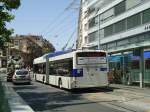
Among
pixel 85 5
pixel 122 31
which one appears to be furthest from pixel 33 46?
pixel 122 31

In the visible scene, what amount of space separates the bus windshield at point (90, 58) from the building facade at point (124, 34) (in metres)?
5.54

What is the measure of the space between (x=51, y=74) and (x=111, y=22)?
24.2 m

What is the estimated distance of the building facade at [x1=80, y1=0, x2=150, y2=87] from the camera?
3672 centimetres

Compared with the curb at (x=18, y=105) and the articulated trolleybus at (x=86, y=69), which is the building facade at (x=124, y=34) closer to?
the articulated trolleybus at (x=86, y=69)

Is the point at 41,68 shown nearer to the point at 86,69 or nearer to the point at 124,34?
the point at 124,34

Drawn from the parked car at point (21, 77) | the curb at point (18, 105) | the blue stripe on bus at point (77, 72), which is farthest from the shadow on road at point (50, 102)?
the parked car at point (21, 77)

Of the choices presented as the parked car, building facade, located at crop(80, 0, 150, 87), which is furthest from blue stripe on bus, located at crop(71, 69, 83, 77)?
the parked car

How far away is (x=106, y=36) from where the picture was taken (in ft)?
203

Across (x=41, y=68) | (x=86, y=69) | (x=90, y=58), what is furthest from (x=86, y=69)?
(x=41, y=68)

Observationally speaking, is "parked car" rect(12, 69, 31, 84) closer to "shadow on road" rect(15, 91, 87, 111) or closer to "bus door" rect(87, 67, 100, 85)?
"bus door" rect(87, 67, 100, 85)

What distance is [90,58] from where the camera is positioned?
1134 inches

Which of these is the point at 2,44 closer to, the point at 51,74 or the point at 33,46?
the point at 51,74

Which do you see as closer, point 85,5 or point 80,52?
point 80,52

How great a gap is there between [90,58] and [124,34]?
25.1 m
